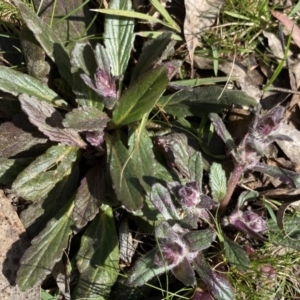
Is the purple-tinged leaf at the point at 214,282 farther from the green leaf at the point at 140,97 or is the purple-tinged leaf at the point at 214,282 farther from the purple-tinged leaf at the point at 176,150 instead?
the green leaf at the point at 140,97

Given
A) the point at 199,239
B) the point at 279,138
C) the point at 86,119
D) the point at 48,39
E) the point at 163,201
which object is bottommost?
the point at 199,239

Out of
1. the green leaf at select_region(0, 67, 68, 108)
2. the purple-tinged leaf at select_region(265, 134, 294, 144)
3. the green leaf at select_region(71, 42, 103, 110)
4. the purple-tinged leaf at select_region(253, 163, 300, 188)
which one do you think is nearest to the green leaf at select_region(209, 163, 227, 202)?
the purple-tinged leaf at select_region(253, 163, 300, 188)

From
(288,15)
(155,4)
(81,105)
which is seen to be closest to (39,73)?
(81,105)

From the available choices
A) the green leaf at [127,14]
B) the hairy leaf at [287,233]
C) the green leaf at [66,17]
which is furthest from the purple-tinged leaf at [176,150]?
the green leaf at [66,17]

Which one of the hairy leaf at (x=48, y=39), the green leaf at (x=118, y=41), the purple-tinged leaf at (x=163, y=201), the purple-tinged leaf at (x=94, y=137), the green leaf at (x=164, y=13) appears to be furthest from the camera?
the green leaf at (x=164, y=13)

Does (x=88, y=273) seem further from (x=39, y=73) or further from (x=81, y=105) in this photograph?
(x=39, y=73)

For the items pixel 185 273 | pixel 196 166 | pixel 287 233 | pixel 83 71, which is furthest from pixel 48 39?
pixel 287 233

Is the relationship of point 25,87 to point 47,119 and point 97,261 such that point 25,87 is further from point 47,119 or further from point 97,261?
point 97,261
